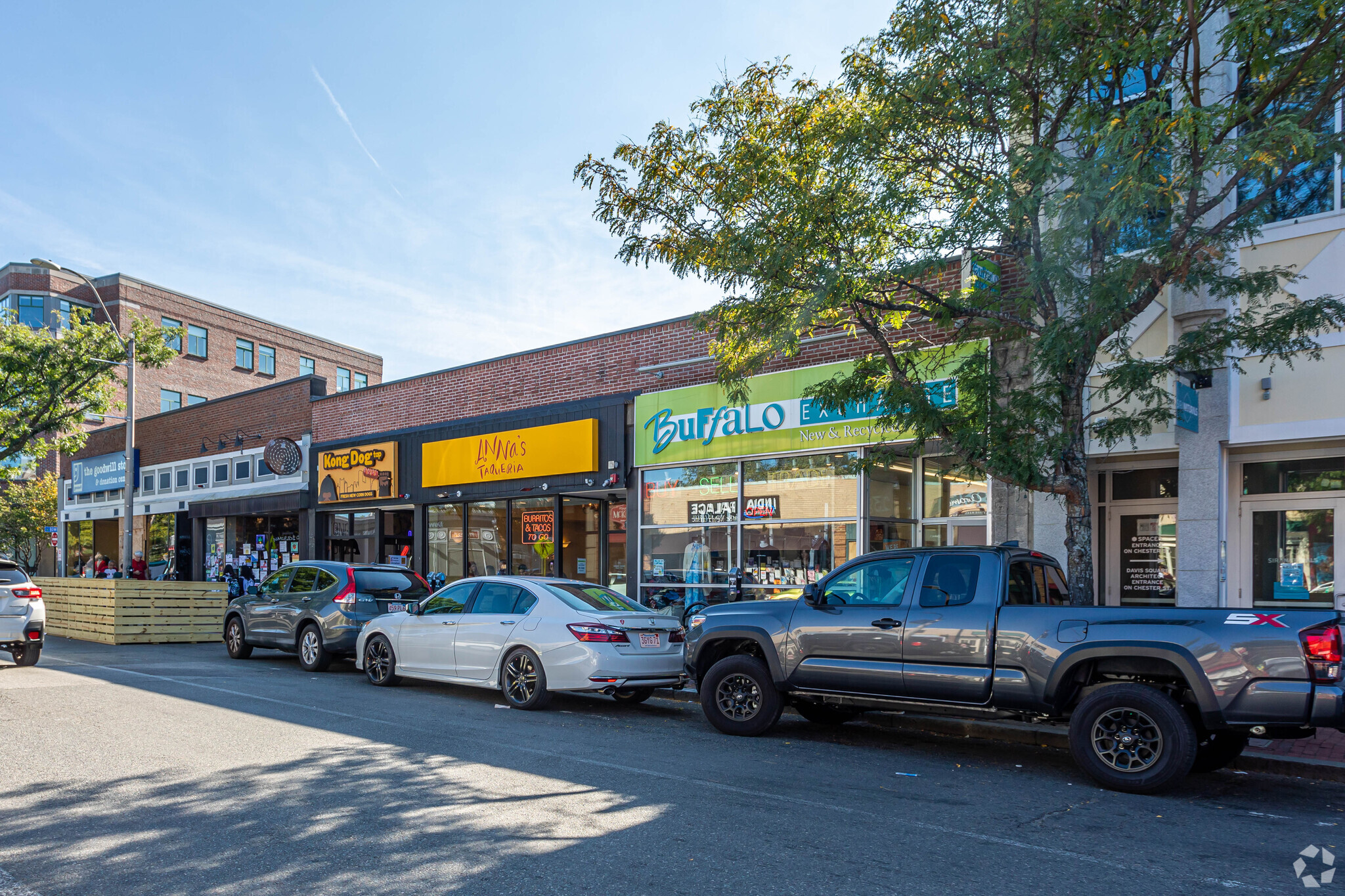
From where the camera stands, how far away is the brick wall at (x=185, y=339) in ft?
151

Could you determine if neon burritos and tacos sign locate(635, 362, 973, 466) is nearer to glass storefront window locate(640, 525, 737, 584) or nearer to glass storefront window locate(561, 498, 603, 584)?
glass storefront window locate(640, 525, 737, 584)

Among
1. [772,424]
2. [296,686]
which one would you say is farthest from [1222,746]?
[296,686]

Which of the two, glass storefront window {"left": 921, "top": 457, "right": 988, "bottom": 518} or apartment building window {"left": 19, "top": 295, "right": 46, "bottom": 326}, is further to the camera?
apartment building window {"left": 19, "top": 295, "right": 46, "bottom": 326}

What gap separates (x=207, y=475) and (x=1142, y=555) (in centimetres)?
2614

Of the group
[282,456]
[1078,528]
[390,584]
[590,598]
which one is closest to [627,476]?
[390,584]

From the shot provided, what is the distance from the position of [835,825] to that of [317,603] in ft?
32.7

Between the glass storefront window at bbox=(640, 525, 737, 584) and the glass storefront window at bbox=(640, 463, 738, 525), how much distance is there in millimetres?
203

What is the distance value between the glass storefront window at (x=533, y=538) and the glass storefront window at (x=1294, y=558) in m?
12.3

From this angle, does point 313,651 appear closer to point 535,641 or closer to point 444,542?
point 535,641

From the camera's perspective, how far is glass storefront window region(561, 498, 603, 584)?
19.4 m

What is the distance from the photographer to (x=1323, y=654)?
20.2 feet

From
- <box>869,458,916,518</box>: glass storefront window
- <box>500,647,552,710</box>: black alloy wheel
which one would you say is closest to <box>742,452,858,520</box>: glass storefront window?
<box>869,458,916,518</box>: glass storefront window

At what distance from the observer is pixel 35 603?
12.9 meters

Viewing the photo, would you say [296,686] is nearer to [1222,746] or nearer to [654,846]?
[654,846]
